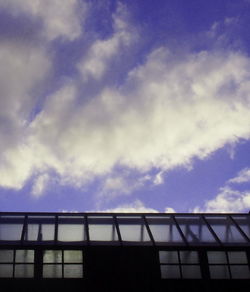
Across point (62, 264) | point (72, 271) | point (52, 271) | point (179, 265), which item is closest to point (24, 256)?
point (52, 271)

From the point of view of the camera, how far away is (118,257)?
61.2 feet

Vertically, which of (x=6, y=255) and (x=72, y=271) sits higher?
(x=6, y=255)

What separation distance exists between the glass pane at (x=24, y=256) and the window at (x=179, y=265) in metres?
6.97

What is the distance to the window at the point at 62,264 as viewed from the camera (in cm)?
1788

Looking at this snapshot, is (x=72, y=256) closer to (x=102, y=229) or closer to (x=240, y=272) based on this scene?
(x=102, y=229)

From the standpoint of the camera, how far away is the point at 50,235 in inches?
790

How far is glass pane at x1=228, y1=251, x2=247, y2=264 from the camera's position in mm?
19281

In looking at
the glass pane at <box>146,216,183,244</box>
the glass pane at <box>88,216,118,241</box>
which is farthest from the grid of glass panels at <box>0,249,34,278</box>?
the glass pane at <box>146,216,183,244</box>

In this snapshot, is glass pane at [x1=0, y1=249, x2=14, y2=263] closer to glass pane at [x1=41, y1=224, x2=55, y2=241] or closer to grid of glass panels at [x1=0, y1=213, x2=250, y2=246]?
grid of glass panels at [x1=0, y1=213, x2=250, y2=246]

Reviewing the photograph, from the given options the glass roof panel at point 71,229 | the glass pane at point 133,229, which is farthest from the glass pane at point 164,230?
the glass roof panel at point 71,229

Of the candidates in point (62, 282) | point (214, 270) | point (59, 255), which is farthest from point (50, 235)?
point (214, 270)

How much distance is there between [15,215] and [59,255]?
548 centimetres

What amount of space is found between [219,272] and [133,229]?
220 inches

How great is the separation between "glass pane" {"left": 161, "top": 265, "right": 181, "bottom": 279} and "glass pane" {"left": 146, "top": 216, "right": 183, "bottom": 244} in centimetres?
154
